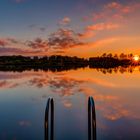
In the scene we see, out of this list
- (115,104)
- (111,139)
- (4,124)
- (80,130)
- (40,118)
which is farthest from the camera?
(115,104)

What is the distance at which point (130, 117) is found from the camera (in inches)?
753

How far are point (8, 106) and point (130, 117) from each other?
27.3ft

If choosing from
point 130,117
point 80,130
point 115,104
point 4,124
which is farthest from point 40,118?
point 115,104

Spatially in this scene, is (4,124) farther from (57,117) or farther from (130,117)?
(130,117)

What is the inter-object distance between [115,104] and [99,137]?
1125 centimetres

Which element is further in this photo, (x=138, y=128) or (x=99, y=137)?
(x=138, y=128)

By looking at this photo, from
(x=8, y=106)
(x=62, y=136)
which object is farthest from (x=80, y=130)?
(x=8, y=106)

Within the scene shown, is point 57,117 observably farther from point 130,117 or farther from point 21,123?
point 130,117

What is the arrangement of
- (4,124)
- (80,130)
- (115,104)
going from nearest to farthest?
(80,130), (4,124), (115,104)

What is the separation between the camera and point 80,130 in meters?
16.1

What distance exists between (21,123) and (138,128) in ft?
18.5

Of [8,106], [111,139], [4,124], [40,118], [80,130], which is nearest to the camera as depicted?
[111,139]

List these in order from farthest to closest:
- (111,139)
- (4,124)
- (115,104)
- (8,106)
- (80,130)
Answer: (115,104), (8,106), (4,124), (80,130), (111,139)

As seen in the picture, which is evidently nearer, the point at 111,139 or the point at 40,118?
the point at 111,139
